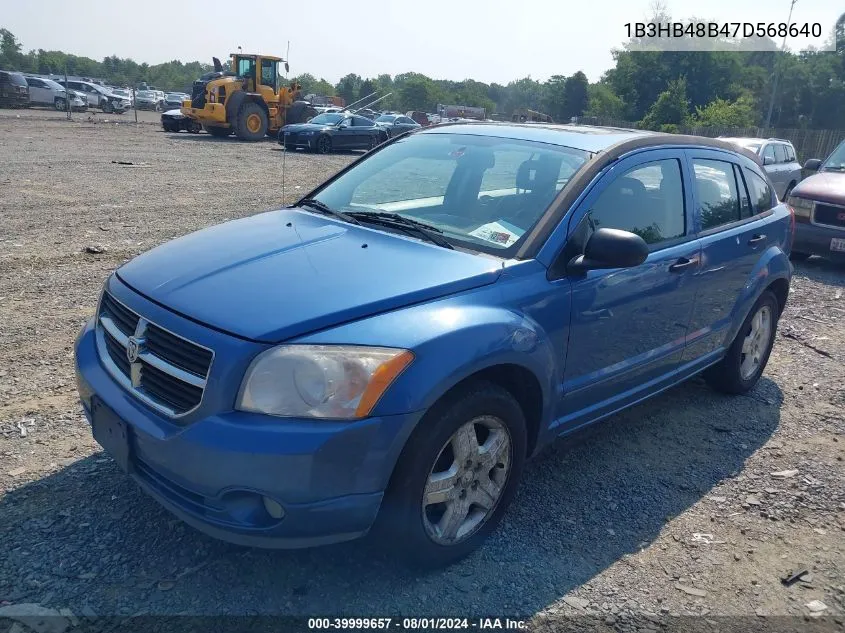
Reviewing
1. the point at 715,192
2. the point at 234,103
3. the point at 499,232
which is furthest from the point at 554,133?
the point at 234,103

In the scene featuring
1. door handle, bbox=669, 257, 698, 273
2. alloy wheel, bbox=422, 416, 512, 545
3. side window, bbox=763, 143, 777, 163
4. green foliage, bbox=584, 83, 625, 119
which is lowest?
alloy wheel, bbox=422, 416, 512, 545

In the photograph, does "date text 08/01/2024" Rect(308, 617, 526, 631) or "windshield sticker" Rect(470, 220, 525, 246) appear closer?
"date text 08/01/2024" Rect(308, 617, 526, 631)

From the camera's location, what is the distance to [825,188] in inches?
378

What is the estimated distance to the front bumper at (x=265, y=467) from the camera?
2414mm

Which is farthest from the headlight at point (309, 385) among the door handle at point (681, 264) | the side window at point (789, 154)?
the side window at point (789, 154)

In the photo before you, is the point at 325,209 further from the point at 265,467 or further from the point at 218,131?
the point at 218,131

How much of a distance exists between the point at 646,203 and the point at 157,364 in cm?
267

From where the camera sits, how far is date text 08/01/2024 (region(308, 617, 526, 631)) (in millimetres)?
2672

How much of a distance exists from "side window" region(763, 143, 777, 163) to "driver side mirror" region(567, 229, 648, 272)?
1112 centimetres

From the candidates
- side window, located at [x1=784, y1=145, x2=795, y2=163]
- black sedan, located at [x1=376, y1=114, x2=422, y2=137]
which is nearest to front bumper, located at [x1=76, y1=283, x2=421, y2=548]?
side window, located at [x1=784, y1=145, x2=795, y2=163]

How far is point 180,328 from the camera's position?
2672 millimetres

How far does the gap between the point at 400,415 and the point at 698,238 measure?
2.55 metres

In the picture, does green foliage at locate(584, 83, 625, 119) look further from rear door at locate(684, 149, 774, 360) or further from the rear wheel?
rear door at locate(684, 149, 774, 360)

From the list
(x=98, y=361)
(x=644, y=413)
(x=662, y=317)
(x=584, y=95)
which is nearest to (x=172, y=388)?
(x=98, y=361)
